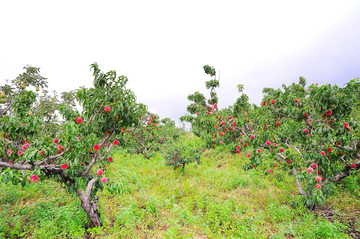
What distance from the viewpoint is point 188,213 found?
13.6 feet

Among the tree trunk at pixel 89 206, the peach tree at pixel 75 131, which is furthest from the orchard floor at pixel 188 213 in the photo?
the peach tree at pixel 75 131

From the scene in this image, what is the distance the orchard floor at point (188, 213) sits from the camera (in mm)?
3479

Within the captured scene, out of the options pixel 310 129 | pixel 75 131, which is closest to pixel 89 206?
pixel 75 131

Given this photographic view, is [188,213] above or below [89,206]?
below

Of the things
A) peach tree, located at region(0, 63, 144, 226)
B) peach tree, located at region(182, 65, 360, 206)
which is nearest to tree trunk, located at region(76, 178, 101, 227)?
peach tree, located at region(0, 63, 144, 226)

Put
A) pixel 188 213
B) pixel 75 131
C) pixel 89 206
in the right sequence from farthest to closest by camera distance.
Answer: pixel 188 213
pixel 89 206
pixel 75 131

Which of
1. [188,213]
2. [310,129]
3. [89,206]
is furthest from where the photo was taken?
[188,213]

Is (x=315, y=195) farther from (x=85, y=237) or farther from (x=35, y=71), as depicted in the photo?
(x=35, y=71)

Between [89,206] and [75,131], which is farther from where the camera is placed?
[89,206]

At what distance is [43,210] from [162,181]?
3853 millimetres

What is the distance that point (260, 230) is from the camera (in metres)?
3.63

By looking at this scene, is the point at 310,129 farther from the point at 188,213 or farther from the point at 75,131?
the point at 75,131

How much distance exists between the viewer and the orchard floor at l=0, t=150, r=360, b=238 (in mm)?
3479

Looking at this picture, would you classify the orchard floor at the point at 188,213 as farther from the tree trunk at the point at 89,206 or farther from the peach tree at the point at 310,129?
the peach tree at the point at 310,129
